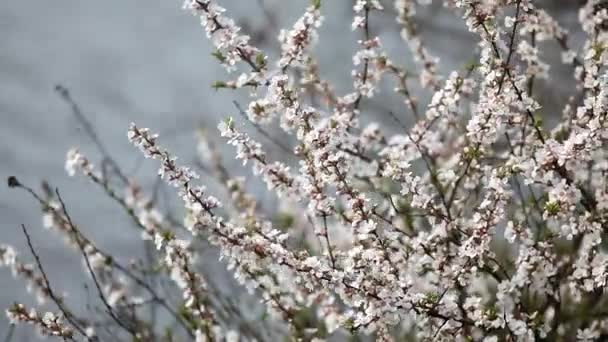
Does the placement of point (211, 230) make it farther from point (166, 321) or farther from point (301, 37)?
point (166, 321)

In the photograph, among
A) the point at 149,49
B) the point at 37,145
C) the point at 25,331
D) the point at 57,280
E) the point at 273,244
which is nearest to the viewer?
the point at 273,244

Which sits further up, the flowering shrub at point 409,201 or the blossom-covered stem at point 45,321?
the flowering shrub at point 409,201

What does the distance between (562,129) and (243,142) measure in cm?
80

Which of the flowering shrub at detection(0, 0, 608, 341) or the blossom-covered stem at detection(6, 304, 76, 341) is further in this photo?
the blossom-covered stem at detection(6, 304, 76, 341)

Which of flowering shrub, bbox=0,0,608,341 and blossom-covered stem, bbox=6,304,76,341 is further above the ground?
flowering shrub, bbox=0,0,608,341

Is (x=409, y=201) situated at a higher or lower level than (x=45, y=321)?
higher

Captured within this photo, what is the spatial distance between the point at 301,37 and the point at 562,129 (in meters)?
0.69

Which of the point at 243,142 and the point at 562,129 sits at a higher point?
the point at 562,129

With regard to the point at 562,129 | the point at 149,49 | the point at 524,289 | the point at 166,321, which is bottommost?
the point at 524,289

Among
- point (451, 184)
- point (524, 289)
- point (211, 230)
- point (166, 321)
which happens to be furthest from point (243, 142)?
point (166, 321)

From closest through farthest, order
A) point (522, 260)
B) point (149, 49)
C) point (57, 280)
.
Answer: point (522, 260)
point (57, 280)
point (149, 49)

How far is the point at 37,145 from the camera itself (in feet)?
13.7

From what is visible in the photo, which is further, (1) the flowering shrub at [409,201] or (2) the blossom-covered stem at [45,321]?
(2) the blossom-covered stem at [45,321]

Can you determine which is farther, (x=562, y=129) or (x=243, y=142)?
(x=562, y=129)
